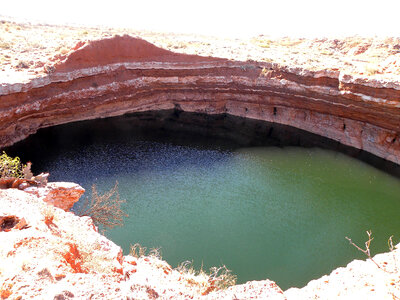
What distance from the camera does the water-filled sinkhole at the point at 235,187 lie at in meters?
14.2

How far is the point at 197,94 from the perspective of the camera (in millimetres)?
31797

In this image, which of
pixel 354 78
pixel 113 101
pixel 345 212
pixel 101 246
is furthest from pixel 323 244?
pixel 113 101

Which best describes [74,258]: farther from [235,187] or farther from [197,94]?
[197,94]

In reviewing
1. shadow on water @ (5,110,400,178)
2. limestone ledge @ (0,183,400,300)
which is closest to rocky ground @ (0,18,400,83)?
shadow on water @ (5,110,400,178)

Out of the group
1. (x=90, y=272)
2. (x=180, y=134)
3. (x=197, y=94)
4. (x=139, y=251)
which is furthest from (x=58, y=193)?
(x=197, y=94)

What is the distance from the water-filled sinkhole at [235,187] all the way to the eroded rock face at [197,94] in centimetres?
127

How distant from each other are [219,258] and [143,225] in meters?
4.17

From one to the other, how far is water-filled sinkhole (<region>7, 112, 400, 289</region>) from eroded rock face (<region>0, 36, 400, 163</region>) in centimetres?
127

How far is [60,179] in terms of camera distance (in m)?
18.8

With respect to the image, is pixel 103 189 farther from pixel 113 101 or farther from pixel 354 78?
pixel 354 78

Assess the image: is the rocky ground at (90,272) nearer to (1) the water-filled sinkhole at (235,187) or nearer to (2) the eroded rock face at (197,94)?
(1) the water-filled sinkhole at (235,187)

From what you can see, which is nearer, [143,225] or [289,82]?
[143,225]

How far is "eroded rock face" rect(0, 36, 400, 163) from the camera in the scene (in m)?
A: 23.0

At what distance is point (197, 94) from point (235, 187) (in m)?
15.0
